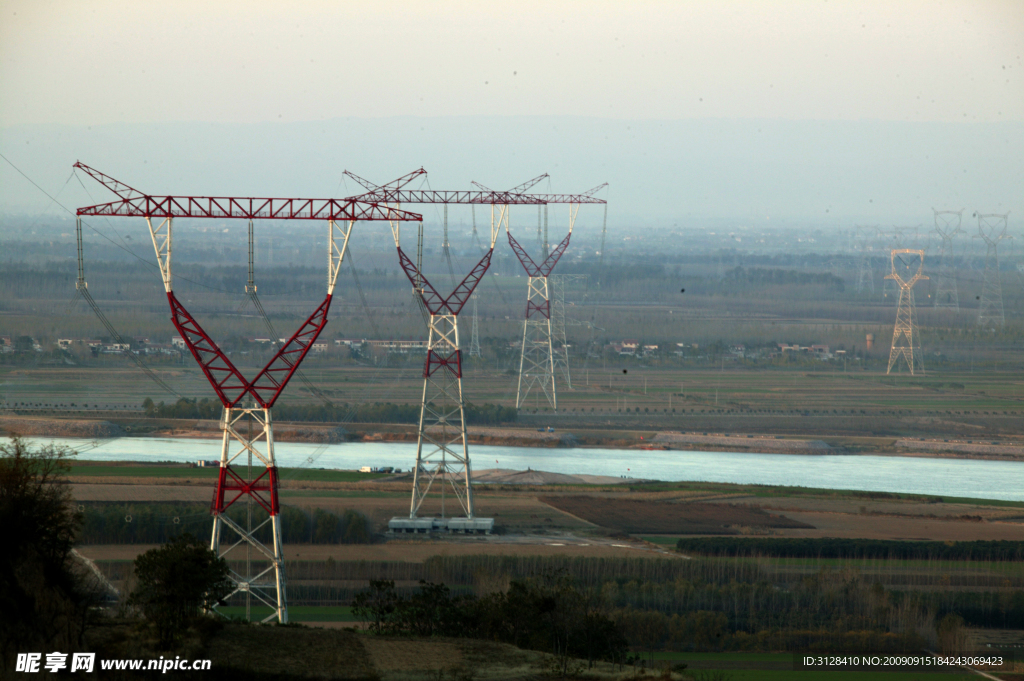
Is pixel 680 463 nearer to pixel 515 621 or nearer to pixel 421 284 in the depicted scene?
pixel 421 284

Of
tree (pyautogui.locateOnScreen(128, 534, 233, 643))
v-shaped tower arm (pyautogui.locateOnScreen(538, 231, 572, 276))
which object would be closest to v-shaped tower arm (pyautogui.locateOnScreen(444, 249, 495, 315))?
tree (pyautogui.locateOnScreen(128, 534, 233, 643))

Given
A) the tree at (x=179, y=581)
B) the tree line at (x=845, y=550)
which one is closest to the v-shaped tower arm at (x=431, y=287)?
the tree at (x=179, y=581)

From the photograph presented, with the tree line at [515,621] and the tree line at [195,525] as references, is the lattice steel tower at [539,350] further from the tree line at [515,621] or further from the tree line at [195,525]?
the tree line at [515,621]

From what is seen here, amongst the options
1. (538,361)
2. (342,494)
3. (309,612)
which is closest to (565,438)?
(538,361)

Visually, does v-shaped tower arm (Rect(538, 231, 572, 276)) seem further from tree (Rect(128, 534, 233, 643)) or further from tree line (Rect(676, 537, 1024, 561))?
tree (Rect(128, 534, 233, 643))

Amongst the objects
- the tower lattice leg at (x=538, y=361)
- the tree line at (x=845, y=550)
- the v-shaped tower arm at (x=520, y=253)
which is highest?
the v-shaped tower arm at (x=520, y=253)

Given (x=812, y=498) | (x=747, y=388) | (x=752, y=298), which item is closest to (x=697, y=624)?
(x=812, y=498)
